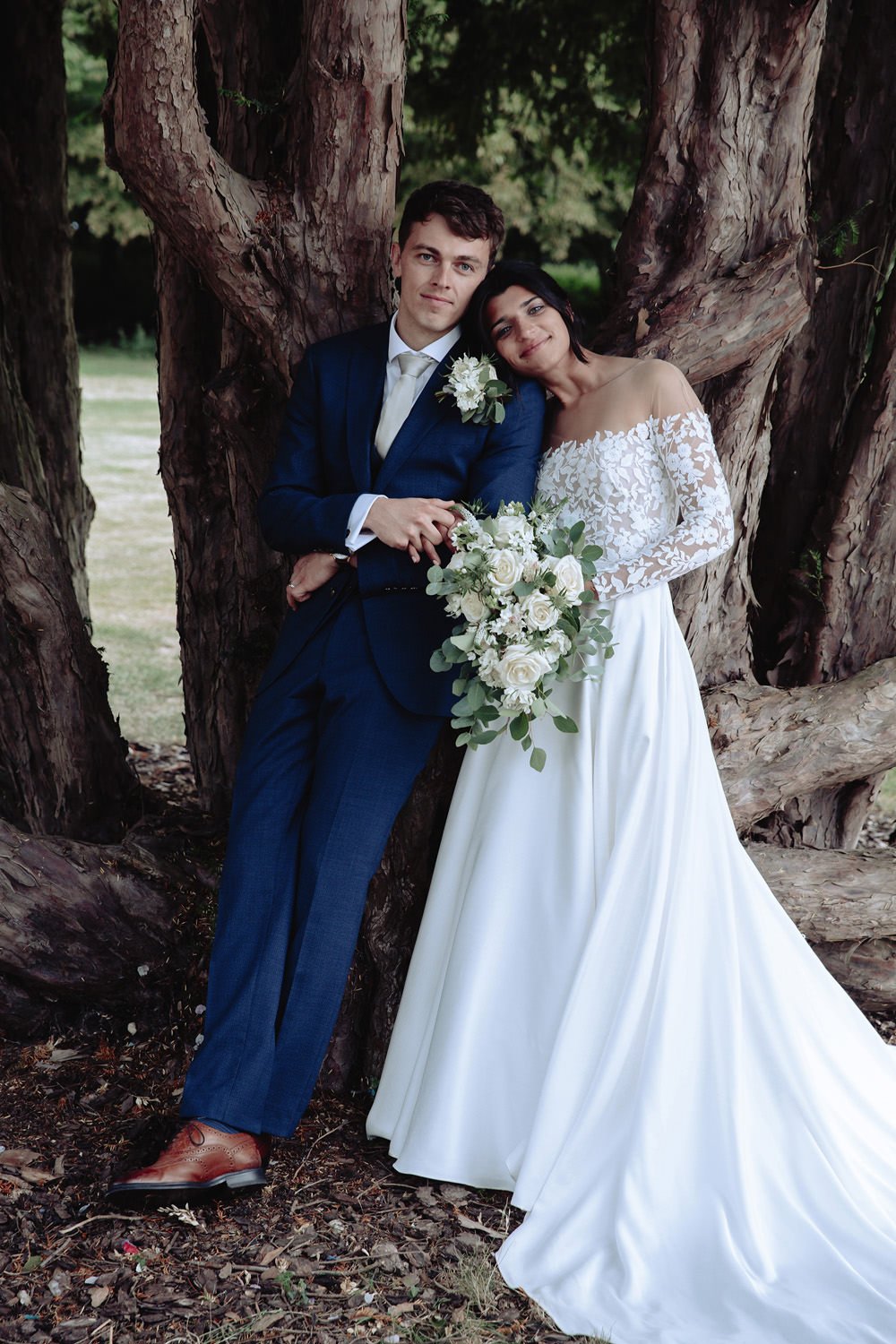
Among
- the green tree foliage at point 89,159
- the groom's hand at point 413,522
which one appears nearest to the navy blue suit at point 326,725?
the groom's hand at point 413,522

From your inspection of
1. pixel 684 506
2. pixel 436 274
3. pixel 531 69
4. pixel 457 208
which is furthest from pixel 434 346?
pixel 531 69

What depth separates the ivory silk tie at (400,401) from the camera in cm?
350

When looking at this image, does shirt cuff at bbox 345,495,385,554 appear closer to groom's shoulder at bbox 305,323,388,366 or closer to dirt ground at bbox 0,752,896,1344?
groom's shoulder at bbox 305,323,388,366

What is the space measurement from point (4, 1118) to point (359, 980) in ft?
3.69

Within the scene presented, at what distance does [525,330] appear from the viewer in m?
3.47

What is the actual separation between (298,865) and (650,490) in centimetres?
145

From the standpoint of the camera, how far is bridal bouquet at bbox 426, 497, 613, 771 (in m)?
3.04

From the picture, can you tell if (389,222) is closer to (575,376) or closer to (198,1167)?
(575,376)

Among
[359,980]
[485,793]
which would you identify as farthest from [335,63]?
[359,980]

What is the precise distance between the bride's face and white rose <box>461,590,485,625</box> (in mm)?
834

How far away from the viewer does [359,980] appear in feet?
13.0

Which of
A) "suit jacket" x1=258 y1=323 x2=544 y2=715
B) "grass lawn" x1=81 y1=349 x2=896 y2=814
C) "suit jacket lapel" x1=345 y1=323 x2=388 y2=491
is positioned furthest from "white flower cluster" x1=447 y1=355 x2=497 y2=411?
"grass lawn" x1=81 y1=349 x2=896 y2=814

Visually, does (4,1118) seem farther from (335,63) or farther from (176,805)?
(335,63)

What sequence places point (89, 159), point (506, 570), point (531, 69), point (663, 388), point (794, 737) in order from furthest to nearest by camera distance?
point (89, 159) < point (531, 69) < point (794, 737) < point (663, 388) < point (506, 570)
